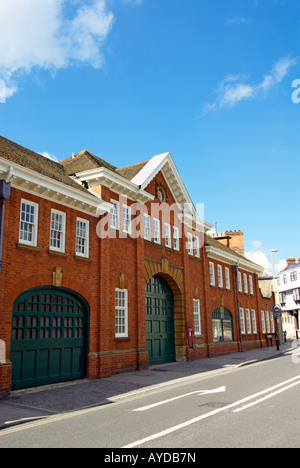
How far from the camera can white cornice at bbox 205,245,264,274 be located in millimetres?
28408

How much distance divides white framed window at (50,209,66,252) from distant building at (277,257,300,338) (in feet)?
169

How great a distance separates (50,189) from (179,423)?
9.30m

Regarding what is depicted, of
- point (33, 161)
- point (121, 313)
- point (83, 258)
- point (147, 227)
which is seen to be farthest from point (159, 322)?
point (33, 161)

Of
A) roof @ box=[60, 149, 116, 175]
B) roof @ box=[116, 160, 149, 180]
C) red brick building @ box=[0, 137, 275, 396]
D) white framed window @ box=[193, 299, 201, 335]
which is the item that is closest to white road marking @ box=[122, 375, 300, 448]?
red brick building @ box=[0, 137, 275, 396]

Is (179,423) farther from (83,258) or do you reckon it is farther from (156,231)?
(156,231)

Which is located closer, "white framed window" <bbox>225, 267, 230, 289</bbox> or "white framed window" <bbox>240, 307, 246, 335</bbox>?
"white framed window" <bbox>225, 267, 230, 289</bbox>

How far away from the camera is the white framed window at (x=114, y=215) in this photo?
58.4 ft

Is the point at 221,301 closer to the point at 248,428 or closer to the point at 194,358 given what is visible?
the point at 194,358

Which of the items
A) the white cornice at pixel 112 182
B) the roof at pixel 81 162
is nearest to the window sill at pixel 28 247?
the white cornice at pixel 112 182

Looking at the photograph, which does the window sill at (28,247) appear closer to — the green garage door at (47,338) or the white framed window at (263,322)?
the green garage door at (47,338)

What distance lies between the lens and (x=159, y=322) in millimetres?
21438

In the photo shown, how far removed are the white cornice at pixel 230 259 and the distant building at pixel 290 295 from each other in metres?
24.4

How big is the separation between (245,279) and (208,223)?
11.1 meters

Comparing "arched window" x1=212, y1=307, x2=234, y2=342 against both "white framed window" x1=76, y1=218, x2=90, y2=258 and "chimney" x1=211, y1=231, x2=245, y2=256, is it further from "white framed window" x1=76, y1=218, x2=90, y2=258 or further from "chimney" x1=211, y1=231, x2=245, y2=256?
"white framed window" x1=76, y1=218, x2=90, y2=258
